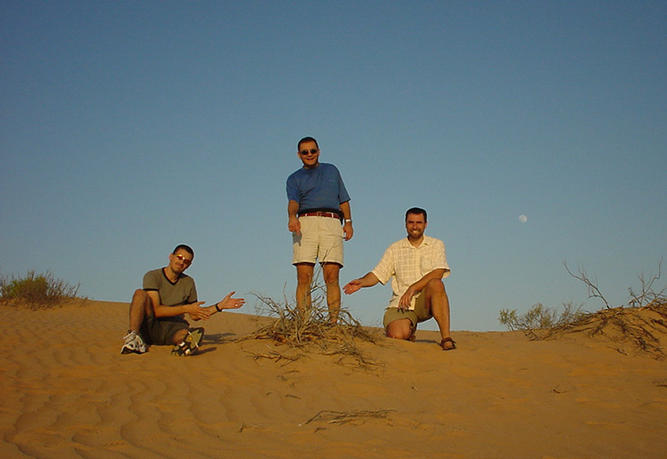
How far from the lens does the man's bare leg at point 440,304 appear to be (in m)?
6.01

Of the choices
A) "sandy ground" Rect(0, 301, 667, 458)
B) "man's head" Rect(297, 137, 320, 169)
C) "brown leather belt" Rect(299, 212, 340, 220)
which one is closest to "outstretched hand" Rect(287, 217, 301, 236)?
A: "brown leather belt" Rect(299, 212, 340, 220)

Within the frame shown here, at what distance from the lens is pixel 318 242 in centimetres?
651

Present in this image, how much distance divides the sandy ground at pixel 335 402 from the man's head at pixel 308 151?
2.17 metres

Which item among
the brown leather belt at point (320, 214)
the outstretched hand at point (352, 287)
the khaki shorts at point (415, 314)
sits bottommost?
the khaki shorts at point (415, 314)

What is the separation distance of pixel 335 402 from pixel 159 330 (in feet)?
8.54

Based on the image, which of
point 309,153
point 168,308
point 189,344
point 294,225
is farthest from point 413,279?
point 168,308

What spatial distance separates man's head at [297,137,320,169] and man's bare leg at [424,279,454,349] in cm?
197

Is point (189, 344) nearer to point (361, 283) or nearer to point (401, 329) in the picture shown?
point (361, 283)

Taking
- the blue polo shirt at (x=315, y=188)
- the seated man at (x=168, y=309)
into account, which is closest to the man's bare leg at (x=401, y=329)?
the blue polo shirt at (x=315, y=188)

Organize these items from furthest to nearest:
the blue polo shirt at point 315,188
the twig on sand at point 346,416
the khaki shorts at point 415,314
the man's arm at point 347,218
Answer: the man's arm at point 347,218 < the blue polo shirt at point 315,188 < the khaki shorts at point 415,314 < the twig on sand at point 346,416

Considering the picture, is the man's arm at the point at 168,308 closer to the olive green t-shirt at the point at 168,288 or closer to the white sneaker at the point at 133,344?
the olive green t-shirt at the point at 168,288

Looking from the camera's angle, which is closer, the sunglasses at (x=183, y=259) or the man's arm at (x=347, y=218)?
the sunglasses at (x=183, y=259)

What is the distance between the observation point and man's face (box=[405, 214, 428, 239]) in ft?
20.7

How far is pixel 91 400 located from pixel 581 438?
3.36m
